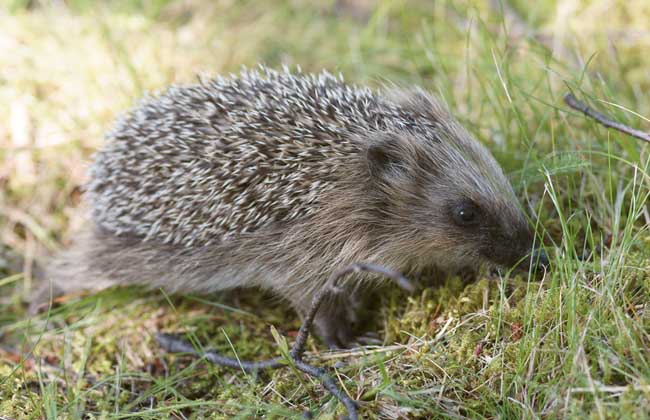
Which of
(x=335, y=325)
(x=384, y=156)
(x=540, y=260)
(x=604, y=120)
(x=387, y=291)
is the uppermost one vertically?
(x=604, y=120)

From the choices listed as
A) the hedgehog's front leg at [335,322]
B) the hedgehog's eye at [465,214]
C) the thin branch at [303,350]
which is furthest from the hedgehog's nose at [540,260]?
the hedgehog's front leg at [335,322]

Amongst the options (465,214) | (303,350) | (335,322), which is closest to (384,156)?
(465,214)

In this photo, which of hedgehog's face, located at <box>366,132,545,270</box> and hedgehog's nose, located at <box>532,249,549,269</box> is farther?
hedgehog's face, located at <box>366,132,545,270</box>

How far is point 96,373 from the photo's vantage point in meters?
4.14

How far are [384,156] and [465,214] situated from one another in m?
0.62

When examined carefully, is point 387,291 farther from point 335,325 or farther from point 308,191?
point 308,191

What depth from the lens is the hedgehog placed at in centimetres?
389

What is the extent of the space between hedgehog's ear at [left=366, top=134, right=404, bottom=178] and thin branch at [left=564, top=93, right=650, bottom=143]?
3.87 feet

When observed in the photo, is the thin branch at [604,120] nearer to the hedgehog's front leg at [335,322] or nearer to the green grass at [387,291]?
the green grass at [387,291]

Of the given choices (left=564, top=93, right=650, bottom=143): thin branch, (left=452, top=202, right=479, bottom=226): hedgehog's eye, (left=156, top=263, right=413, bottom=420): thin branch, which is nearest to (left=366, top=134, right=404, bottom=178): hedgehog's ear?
(left=452, top=202, right=479, bottom=226): hedgehog's eye

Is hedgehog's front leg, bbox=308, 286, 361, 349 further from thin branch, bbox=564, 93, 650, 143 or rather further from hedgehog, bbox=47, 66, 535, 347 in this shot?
thin branch, bbox=564, 93, 650, 143

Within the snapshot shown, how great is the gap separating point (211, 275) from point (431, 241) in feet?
5.03

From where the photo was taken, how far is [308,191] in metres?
3.96

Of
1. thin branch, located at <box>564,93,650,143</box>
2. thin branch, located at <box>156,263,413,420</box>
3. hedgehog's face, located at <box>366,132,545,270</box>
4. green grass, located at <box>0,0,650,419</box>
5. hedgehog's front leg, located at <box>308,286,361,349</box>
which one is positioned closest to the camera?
thin branch, located at <box>156,263,413,420</box>
